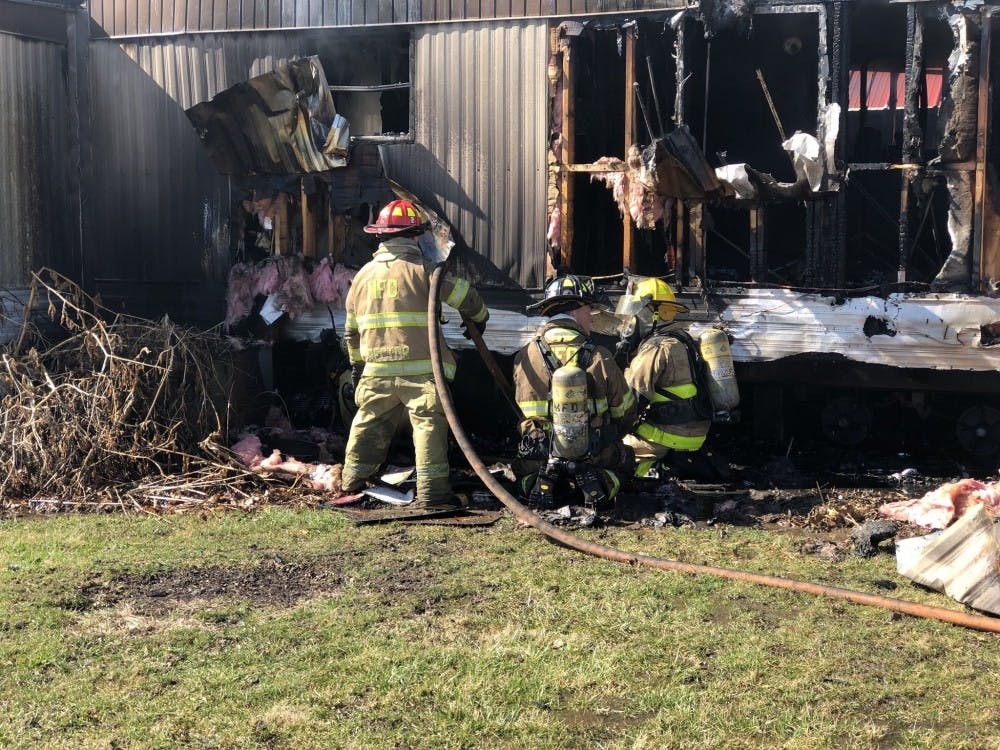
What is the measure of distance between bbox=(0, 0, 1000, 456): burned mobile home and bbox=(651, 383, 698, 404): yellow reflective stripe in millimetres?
1355

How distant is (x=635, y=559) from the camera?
6.25m

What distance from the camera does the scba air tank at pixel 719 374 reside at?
8.11 meters

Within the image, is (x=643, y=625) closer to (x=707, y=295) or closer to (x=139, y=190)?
(x=707, y=295)

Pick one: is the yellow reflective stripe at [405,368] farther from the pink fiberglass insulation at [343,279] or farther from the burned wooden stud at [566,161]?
the pink fiberglass insulation at [343,279]

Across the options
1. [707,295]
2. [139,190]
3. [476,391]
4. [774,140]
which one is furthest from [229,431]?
[774,140]

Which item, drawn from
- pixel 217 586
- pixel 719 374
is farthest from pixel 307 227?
pixel 217 586

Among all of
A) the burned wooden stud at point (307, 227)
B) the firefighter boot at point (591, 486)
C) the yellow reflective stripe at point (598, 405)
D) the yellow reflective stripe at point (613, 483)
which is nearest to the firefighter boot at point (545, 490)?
the firefighter boot at point (591, 486)

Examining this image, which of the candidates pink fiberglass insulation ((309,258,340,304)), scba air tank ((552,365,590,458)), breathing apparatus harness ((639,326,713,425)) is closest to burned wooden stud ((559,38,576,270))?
breathing apparatus harness ((639,326,713,425))

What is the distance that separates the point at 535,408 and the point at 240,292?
4.01 metres

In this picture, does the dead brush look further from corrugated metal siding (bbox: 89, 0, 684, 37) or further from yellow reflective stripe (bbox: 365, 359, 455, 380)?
corrugated metal siding (bbox: 89, 0, 684, 37)

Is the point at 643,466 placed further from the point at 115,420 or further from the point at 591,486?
the point at 115,420

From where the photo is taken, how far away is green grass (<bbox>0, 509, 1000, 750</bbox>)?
166 inches

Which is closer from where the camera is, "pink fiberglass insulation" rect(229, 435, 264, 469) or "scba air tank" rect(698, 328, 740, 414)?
"scba air tank" rect(698, 328, 740, 414)

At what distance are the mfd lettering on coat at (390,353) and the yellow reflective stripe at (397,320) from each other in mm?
146
